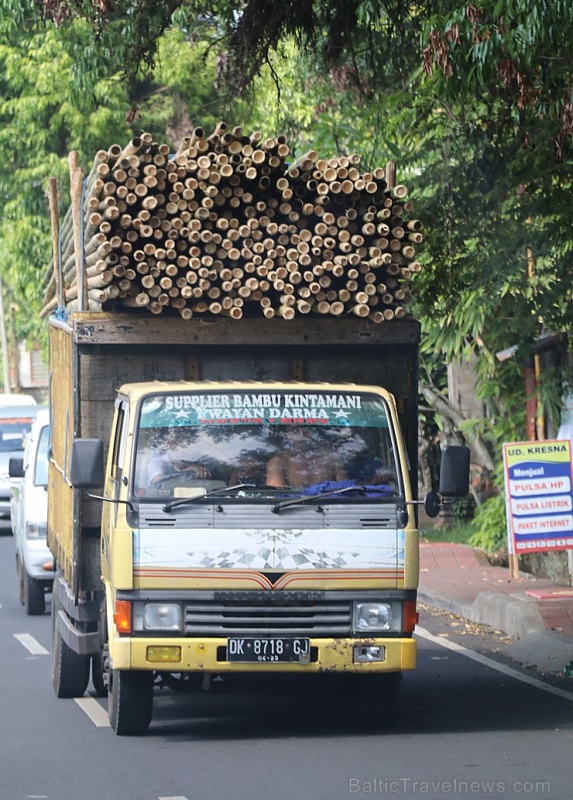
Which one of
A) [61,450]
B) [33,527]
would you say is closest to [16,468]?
[33,527]

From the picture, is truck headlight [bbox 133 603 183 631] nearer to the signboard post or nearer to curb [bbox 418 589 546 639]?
curb [bbox 418 589 546 639]

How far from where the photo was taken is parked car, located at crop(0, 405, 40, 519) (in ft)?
79.3

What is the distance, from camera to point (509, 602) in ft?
41.3

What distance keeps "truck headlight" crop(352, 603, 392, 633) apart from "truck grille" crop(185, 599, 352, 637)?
0.27 ft

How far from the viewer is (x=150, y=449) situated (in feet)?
25.7

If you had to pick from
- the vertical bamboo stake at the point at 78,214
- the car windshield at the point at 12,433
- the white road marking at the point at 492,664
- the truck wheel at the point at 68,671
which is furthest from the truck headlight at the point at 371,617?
the car windshield at the point at 12,433

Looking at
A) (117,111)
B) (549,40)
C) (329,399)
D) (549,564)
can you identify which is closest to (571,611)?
(549,564)

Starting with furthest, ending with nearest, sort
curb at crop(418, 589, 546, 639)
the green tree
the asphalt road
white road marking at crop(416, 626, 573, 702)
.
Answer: the green tree < curb at crop(418, 589, 546, 639) < white road marking at crop(416, 626, 573, 702) < the asphalt road

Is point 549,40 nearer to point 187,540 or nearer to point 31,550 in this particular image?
point 187,540

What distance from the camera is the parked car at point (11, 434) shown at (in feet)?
79.3

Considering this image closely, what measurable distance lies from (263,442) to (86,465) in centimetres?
99
